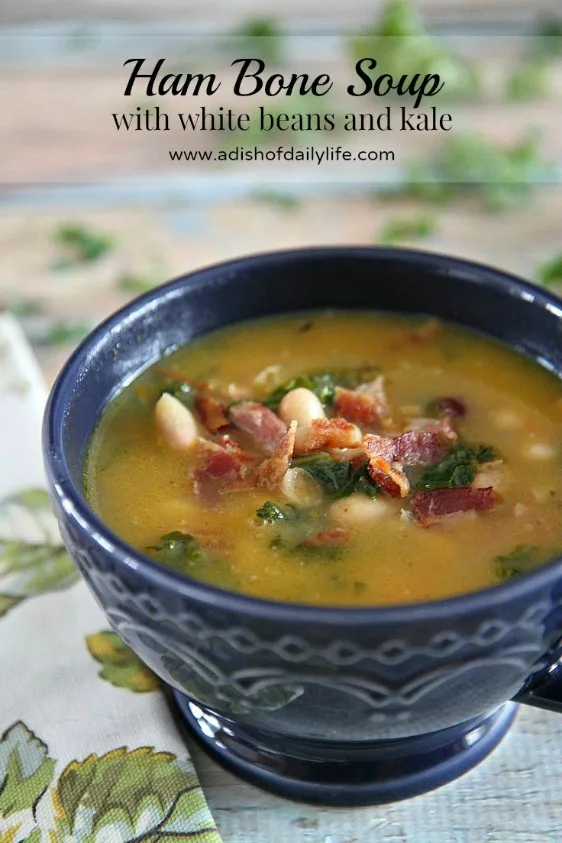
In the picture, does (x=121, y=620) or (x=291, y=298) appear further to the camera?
(x=291, y=298)

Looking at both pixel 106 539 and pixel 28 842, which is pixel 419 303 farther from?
pixel 28 842

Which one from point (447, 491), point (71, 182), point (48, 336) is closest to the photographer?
point (447, 491)

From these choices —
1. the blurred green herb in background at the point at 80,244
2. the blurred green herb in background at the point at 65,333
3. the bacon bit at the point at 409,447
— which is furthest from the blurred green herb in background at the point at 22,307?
the bacon bit at the point at 409,447

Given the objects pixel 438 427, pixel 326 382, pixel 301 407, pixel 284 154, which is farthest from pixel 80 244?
pixel 438 427

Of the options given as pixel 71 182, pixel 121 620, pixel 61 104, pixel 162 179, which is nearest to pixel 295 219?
pixel 162 179

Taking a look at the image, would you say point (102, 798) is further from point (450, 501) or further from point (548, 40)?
point (548, 40)
